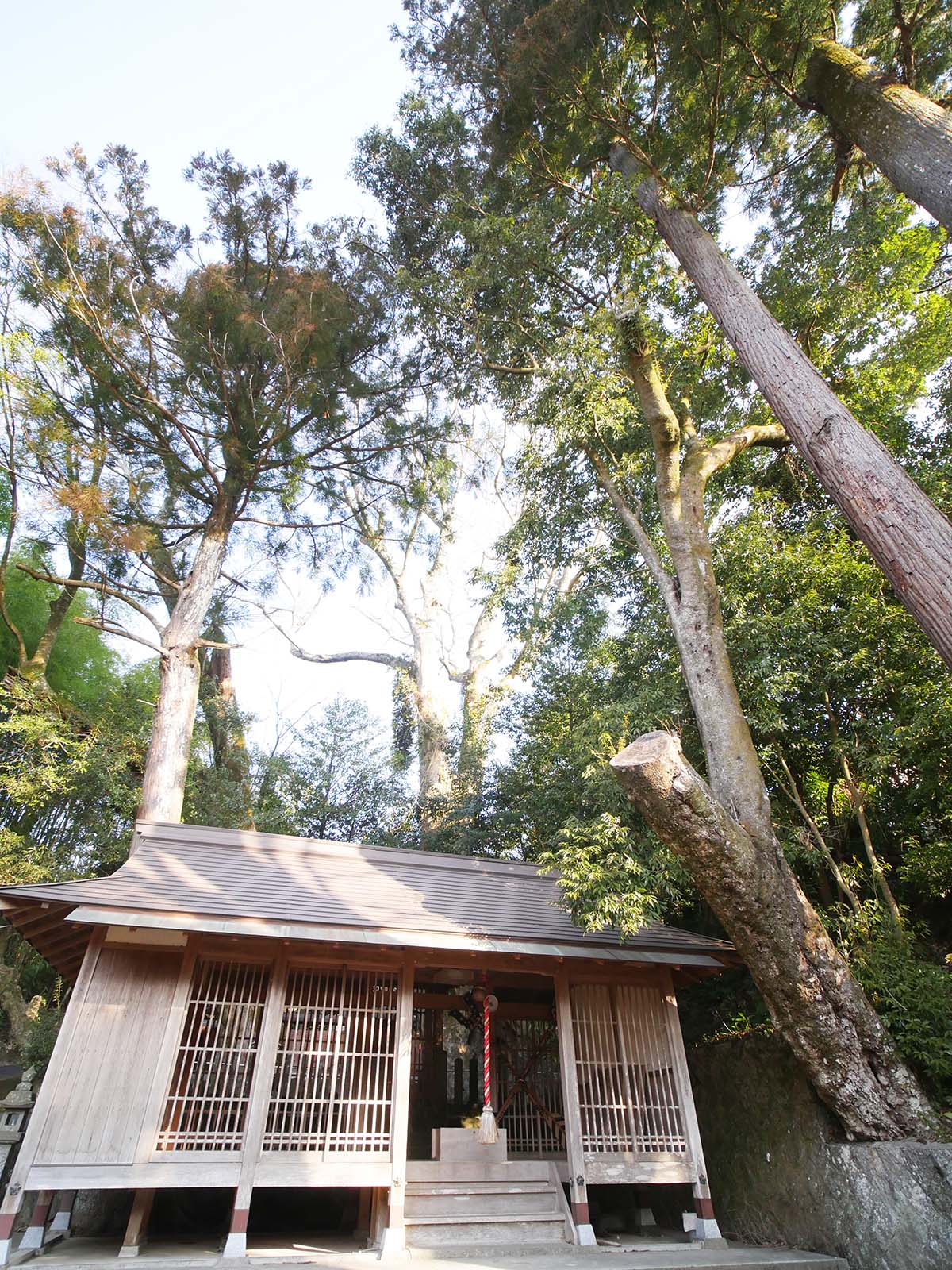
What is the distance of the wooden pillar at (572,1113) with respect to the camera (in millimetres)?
5531

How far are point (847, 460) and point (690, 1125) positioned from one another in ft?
18.6

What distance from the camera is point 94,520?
33.8 feet

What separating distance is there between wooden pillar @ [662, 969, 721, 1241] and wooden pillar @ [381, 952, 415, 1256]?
8.10 feet

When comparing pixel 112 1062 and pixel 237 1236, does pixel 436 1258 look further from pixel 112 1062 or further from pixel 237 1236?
pixel 112 1062

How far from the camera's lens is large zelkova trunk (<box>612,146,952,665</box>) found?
379 cm

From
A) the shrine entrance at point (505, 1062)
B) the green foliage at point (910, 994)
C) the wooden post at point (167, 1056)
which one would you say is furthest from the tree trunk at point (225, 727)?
the green foliage at point (910, 994)

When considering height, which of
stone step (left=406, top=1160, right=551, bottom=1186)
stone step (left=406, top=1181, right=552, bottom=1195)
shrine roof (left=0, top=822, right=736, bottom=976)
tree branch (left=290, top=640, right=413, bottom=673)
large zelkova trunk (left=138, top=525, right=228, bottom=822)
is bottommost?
stone step (left=406, top=1181, right=552, bottom=1195)

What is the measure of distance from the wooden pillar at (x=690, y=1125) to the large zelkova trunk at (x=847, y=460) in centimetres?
457

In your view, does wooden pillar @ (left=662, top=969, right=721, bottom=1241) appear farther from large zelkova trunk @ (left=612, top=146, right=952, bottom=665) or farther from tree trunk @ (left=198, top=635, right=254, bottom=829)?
tree trunk @ (left=198, top=635, right=254, bottom=829)

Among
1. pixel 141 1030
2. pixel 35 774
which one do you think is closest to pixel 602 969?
pixel 141 1030

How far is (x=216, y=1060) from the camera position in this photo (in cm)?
545

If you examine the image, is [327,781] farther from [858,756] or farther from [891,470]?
[891,470]

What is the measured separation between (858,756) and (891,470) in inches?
151

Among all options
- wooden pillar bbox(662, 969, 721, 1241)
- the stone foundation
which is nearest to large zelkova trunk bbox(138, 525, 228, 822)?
wooden pillar bbox(662, 969, 721, 1241)
